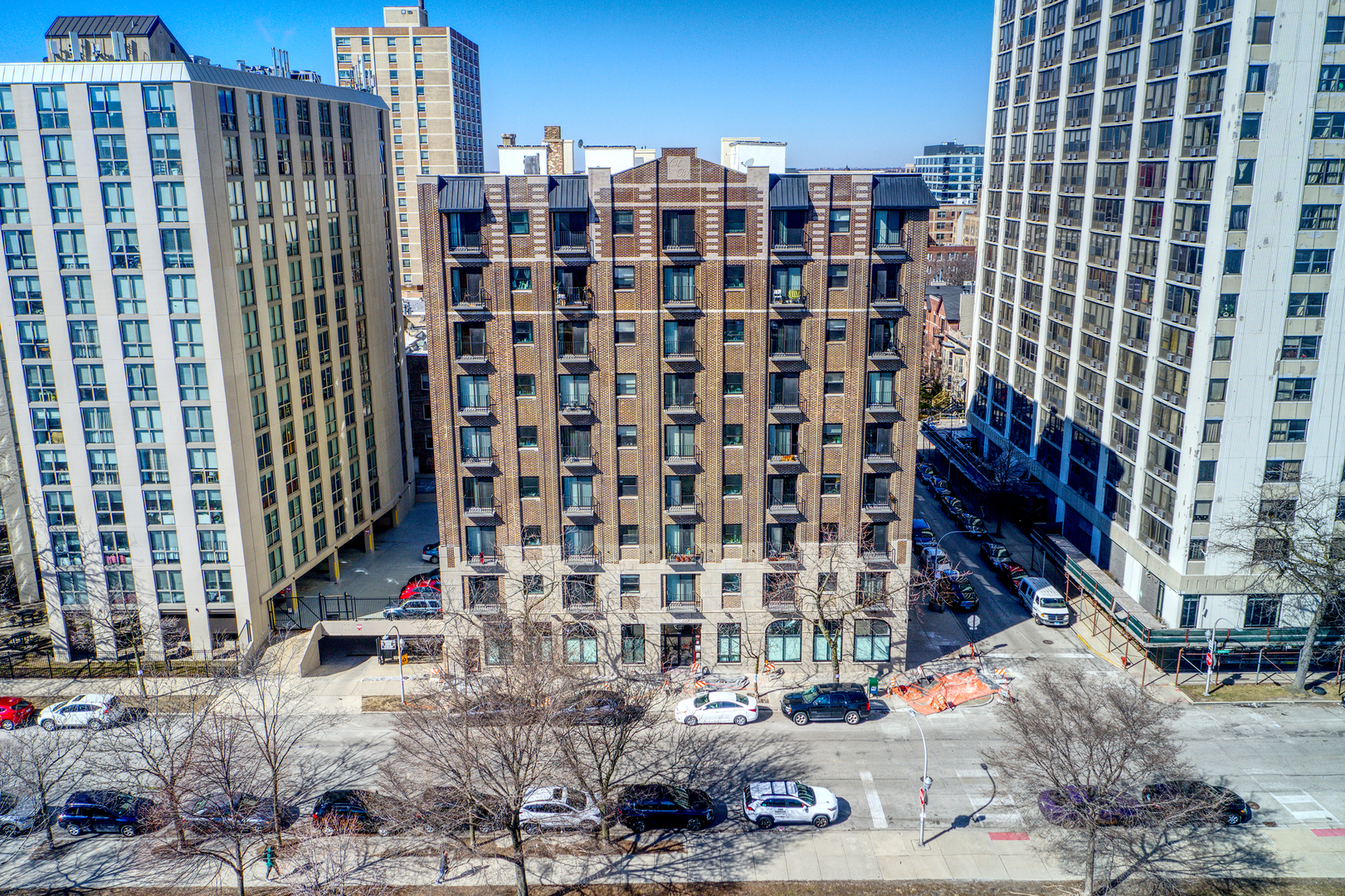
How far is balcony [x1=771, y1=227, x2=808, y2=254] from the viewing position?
55.2 metres

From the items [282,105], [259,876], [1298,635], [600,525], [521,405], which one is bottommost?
[259,876]

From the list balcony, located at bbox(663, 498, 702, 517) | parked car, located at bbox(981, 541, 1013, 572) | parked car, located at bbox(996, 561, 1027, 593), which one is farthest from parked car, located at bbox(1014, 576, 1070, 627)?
balcony, located at bbox(663, 498, 702, 517)

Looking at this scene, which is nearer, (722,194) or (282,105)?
(722,194)

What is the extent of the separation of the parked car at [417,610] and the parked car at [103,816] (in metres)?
20.2

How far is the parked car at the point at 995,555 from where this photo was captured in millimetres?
77312

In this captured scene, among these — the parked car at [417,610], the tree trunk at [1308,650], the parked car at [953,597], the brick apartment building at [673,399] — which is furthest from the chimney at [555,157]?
the tree trunk at [1308,650]

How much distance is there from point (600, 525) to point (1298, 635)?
148 feet

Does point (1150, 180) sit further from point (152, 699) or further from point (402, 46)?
point (402, 46)

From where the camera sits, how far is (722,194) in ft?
179

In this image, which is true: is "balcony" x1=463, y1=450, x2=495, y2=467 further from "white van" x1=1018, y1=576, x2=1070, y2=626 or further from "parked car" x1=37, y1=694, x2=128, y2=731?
"white van" x1=1018, y1=576, x2=1070, y2=626

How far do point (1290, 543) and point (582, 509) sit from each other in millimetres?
43922

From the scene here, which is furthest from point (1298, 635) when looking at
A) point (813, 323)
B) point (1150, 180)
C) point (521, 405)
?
point (521, 405)

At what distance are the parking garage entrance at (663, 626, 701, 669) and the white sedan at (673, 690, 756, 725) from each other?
17.7ft

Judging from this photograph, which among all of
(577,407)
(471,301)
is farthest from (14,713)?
(577,407)
